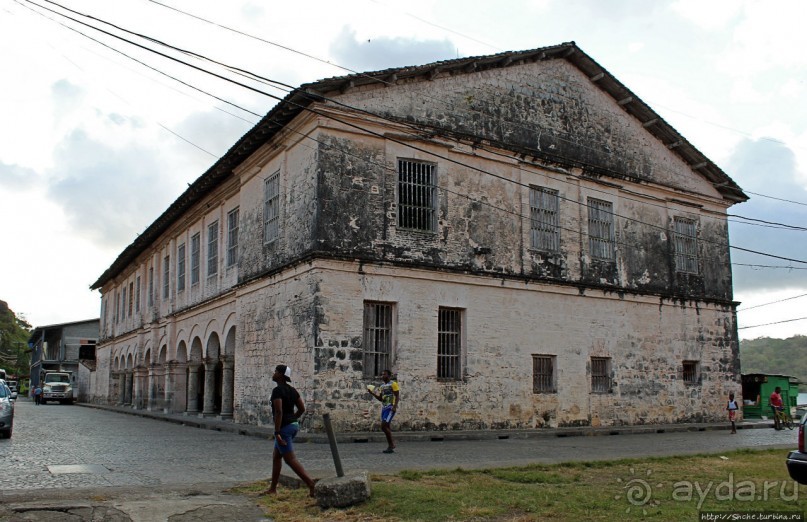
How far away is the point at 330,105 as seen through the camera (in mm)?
17047

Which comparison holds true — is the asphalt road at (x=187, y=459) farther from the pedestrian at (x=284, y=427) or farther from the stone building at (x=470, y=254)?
the stone building at (x=470, y=254)

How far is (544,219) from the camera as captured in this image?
814 inches

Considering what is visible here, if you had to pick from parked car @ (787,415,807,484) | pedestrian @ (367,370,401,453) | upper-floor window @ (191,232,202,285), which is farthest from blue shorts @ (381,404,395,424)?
upper-floor window @ (191,232,202,285)

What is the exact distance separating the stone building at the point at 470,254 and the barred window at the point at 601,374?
0.06 metres

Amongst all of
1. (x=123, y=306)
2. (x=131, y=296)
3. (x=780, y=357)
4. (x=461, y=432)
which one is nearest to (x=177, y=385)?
(x=131, y=296)

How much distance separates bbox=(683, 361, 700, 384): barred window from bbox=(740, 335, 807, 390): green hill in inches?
1994

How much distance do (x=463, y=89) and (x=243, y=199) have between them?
24.0ft

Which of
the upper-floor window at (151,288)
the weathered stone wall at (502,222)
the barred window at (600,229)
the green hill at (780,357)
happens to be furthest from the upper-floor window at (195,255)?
the green hill at (780,357)

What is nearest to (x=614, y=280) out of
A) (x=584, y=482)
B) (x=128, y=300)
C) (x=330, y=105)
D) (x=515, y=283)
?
(x=515, y=283)

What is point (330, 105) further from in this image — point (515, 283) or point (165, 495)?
point (165, 495)

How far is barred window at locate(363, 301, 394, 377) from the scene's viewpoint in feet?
55.9

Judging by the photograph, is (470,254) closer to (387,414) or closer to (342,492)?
(387,414)

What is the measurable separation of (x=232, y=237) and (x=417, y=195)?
25.1 feet

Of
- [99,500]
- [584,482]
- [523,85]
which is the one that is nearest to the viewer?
[99,500]
